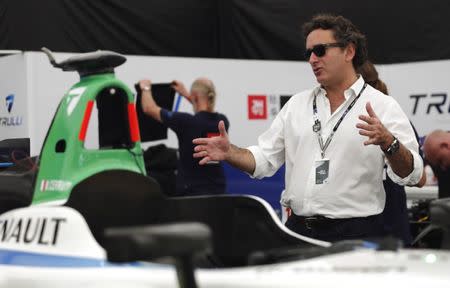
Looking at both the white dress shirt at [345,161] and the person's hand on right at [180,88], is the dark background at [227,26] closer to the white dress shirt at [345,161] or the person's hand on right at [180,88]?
the person's hand on right at [180,88]

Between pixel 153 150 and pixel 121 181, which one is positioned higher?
pixel 121 181

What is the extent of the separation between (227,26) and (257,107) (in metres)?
2.50

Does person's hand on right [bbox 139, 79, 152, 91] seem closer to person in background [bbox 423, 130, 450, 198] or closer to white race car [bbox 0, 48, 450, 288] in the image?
person in background [bbox 423, 130, 450, 198]

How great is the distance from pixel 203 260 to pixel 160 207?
0.86ft

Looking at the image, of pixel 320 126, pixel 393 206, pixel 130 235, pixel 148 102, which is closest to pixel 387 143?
pixel 320 126

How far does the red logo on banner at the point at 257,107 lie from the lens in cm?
863

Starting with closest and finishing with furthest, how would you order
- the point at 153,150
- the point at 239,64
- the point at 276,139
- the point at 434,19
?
the point at 276,139 < the point at 153,150 < the point at 239,64 < the point at 434,19

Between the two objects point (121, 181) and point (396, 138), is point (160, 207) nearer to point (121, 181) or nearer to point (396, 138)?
point (121, 181)

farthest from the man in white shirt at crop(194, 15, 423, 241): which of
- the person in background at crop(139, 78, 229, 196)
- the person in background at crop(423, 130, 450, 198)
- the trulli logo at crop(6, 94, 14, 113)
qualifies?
the trulli logo at crop(6, 94, 14, 113)

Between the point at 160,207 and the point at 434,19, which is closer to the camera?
the point at 160,207

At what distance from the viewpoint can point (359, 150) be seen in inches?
171

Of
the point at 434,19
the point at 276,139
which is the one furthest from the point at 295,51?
the point at 276,139

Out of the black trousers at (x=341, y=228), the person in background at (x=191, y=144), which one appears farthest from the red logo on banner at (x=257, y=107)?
the black trousers at (x=341, y=228)

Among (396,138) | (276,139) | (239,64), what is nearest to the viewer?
(396,138)
